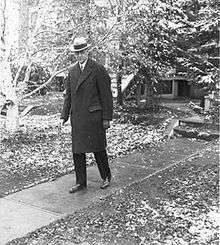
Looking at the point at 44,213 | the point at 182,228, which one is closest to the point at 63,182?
the point at 44,213

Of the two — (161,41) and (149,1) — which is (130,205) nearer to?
(149,1)

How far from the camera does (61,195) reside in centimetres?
521

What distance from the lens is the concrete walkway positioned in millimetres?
4316

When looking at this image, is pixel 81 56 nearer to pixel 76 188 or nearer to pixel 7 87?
pixel 76 188

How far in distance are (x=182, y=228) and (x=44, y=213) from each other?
1437mm

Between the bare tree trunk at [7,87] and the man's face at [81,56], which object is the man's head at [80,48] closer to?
the man's face at [81,56]

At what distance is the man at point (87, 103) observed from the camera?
5.21 meters

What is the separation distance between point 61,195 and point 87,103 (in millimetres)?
1132

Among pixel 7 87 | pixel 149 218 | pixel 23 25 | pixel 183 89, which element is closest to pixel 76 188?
pixel 149 218

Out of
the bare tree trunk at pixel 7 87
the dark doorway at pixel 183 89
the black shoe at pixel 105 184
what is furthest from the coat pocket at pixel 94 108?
the dark doorway at pixel 183 89

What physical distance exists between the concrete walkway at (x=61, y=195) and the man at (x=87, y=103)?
305 millimetres

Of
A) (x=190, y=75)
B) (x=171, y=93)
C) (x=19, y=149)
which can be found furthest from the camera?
(x=171, y=93)

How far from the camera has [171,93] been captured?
61.1 ft

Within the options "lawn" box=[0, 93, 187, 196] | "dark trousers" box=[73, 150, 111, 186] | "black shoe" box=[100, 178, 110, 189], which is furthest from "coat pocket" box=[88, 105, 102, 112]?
"lawn" box=[0, 93, 187, 196]
